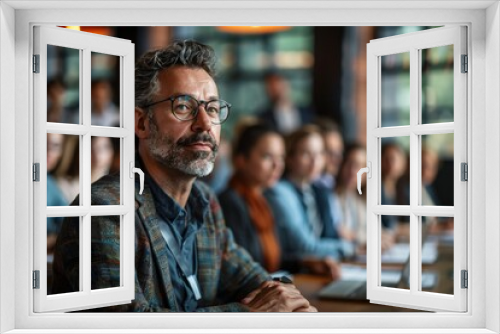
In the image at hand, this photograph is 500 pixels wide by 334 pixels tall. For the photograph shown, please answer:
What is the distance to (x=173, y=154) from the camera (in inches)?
191

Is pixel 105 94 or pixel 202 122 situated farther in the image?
pixel 105 94

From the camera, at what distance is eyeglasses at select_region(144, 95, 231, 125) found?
4801 mm

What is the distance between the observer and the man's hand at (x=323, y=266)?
21.4 feet

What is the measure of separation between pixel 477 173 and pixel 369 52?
0.91 metres

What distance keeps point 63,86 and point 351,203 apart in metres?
3.07

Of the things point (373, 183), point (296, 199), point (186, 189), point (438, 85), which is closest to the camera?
point (373, 183)

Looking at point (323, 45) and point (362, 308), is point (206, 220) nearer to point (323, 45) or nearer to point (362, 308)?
point (362, 308)

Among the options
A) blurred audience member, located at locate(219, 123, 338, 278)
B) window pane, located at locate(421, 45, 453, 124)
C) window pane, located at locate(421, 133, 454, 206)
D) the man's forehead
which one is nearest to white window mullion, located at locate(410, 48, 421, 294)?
the man's forehead

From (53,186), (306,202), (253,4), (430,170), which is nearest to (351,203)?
(306,202)

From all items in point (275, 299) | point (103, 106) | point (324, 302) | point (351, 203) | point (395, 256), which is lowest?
point (324, 302)

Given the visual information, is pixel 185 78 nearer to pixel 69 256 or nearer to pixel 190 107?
pixel 190 107

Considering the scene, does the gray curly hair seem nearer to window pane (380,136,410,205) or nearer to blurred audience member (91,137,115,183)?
blurred audience member (91,137,115,183)

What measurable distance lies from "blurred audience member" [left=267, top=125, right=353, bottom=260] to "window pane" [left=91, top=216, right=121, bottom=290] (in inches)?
110

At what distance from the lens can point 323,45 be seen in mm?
8070
